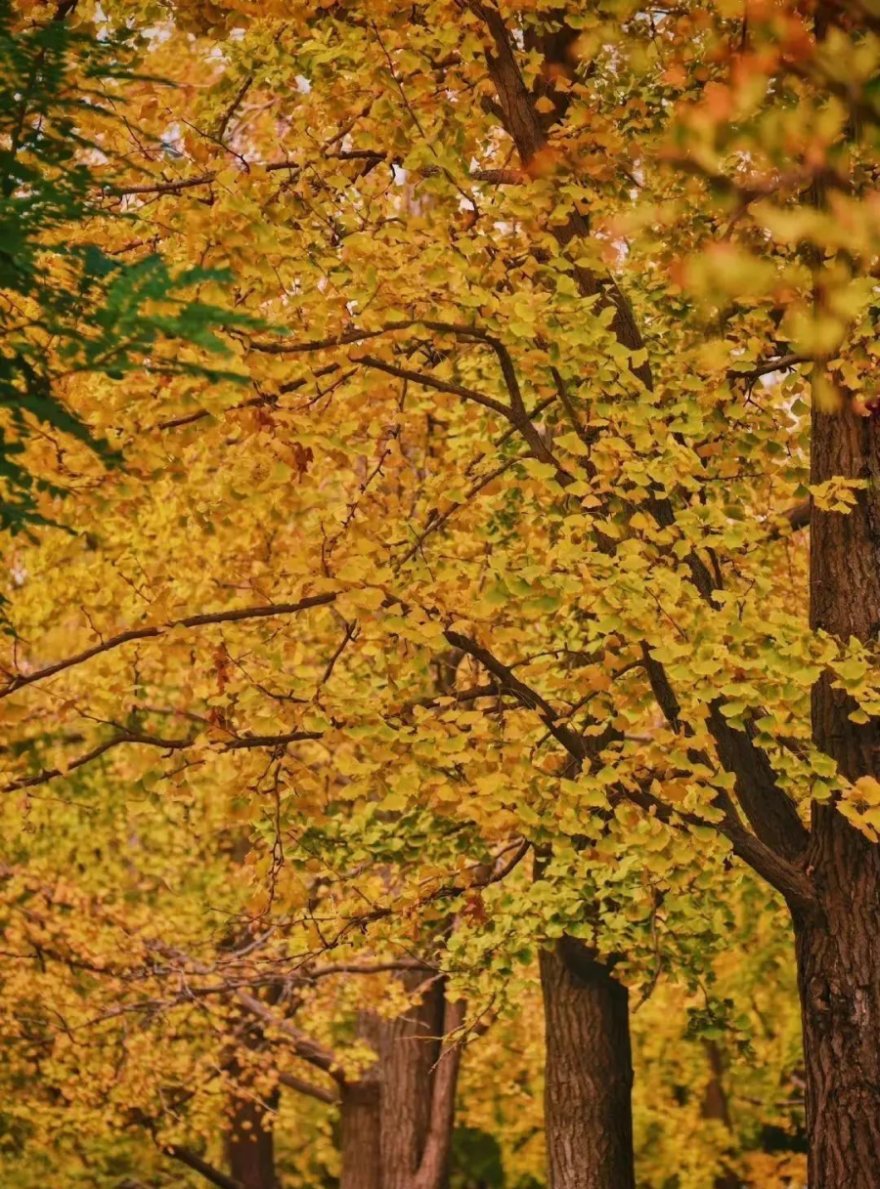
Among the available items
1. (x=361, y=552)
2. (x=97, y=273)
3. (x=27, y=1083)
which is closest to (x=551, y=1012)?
(x=361, y=552)

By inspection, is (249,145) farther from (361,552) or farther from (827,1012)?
(827,1012)

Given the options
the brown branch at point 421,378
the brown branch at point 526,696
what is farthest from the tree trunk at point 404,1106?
the brown branch at point 421,378

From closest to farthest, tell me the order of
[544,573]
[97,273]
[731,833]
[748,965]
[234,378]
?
[234,378], [97,273], [544,573], [731,833], [748,965]

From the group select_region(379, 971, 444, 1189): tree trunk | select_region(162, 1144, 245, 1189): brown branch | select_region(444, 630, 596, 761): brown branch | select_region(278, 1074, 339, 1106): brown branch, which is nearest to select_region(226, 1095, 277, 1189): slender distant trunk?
select_region(162, 1144, 245, 1189): brown branch

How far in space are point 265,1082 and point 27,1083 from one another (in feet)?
14.9

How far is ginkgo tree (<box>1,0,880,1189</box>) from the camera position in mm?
6695

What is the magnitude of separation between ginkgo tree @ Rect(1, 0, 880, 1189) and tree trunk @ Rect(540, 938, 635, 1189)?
4.03ft

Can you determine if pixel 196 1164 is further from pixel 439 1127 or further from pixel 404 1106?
pixel 439 1127

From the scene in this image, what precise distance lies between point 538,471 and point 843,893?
103 inches

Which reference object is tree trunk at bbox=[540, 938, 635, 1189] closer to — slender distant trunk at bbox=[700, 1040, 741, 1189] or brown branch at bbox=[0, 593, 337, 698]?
brown branch at bbox=[0, 593, 337, 698]

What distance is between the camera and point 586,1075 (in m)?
10.2

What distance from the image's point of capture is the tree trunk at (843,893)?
7195 millimetres

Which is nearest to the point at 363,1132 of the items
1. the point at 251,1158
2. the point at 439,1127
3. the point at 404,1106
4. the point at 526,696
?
the point at 404,1106

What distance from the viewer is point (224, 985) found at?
13.6 meters
